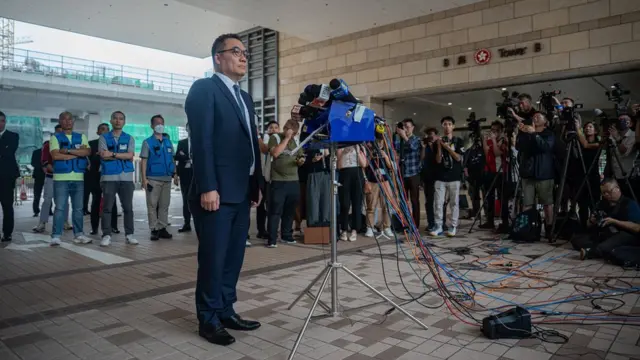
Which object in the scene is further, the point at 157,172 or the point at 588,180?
the point at 157,172

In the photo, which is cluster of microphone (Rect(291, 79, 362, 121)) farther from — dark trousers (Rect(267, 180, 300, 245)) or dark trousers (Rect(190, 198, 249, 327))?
dark trousers (Rect(267, 180, 300, 245))

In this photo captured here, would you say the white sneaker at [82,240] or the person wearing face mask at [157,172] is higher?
the person wearing face mask at [157,172]

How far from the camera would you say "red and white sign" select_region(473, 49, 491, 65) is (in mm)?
9117

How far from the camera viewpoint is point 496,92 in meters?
11.8

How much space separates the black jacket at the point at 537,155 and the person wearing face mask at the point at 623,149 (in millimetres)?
746

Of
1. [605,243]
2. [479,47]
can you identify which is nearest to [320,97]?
[605,243]

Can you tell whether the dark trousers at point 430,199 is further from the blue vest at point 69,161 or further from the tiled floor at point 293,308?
the blue vest at point 69,161

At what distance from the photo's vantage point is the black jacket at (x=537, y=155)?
19.4 ft

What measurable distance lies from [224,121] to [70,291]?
93.3 inches

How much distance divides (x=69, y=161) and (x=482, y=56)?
26.7ft

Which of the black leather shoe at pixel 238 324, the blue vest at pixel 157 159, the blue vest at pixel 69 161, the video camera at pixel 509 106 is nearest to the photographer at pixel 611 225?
the video camera at pixel 509 106

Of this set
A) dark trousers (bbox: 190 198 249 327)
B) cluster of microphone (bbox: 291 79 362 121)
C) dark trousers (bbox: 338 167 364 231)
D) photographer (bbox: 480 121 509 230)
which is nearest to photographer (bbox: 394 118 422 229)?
dark trousers (bbox: 338 167 364 231)

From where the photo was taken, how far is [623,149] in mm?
5730

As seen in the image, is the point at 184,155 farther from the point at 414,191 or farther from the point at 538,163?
the point at 538,163
